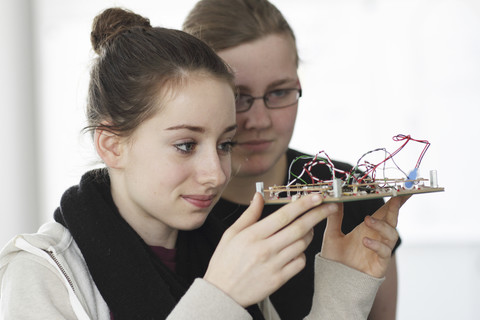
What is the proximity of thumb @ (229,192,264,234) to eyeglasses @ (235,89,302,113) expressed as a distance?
0.57 m

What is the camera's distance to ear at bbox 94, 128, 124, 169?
1308 millimetres

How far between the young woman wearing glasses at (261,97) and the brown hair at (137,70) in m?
0.26

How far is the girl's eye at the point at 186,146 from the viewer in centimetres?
123

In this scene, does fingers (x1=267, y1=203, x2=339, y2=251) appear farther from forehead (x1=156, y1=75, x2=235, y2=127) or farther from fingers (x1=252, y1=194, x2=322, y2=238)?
forehead (x1=156, y1=75, x2=235, y2=127)

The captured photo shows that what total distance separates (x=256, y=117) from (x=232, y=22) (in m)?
0.28

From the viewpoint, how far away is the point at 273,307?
5.20ft

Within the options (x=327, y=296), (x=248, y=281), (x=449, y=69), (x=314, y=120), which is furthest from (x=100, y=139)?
(x=449, y=69)

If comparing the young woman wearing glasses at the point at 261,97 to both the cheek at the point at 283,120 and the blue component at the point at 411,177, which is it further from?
the blue component at the point at 411,177

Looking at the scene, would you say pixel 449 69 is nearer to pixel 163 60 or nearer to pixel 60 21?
pixel 60 21

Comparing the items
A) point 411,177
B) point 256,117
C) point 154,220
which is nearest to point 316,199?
point 411,177

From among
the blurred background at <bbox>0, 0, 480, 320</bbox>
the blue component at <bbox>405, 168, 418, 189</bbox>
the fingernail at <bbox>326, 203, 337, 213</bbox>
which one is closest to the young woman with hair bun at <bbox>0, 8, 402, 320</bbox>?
the fingernail at <bbox>326, 203, 337, 213</bbox>

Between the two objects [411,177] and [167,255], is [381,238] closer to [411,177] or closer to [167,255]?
[411,177]

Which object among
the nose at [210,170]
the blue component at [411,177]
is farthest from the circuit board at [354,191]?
the nose at [210,170]

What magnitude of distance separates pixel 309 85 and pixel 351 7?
0.60 meters
